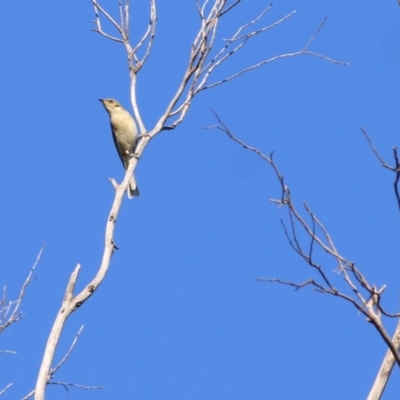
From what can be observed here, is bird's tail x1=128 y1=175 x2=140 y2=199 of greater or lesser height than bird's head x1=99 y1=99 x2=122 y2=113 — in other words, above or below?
below

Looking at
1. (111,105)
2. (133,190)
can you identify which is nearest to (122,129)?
(111,105)

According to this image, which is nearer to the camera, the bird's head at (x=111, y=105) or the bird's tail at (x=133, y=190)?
the bird's tail at (x=133, y=190)

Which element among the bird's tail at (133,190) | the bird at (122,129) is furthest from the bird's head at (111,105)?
the bird's tail at (133,190)

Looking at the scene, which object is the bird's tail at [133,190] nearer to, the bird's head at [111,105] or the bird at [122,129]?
the bird at [122,129]

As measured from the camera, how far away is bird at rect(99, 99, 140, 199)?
10.1 m

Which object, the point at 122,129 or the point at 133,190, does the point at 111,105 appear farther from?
the point at 133,190

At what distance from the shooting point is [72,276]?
4.34m

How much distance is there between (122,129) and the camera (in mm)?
10250

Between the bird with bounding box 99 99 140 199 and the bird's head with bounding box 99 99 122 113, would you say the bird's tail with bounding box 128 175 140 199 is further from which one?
the bird's head with bounding box 99 99 122 113

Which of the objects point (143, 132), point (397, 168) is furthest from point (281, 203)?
point (143, 132)

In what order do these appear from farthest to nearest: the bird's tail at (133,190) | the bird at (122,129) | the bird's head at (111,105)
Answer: the bird's head at (111,105)
the bird at (122,129)
the bird's tail at (133,190)

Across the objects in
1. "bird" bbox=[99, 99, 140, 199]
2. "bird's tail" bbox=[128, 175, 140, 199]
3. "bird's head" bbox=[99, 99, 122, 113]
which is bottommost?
"bird's tail" bbox=[128, 175, 140, 199]

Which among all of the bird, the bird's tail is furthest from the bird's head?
the bird's tail

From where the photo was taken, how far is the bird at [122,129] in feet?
33.1
